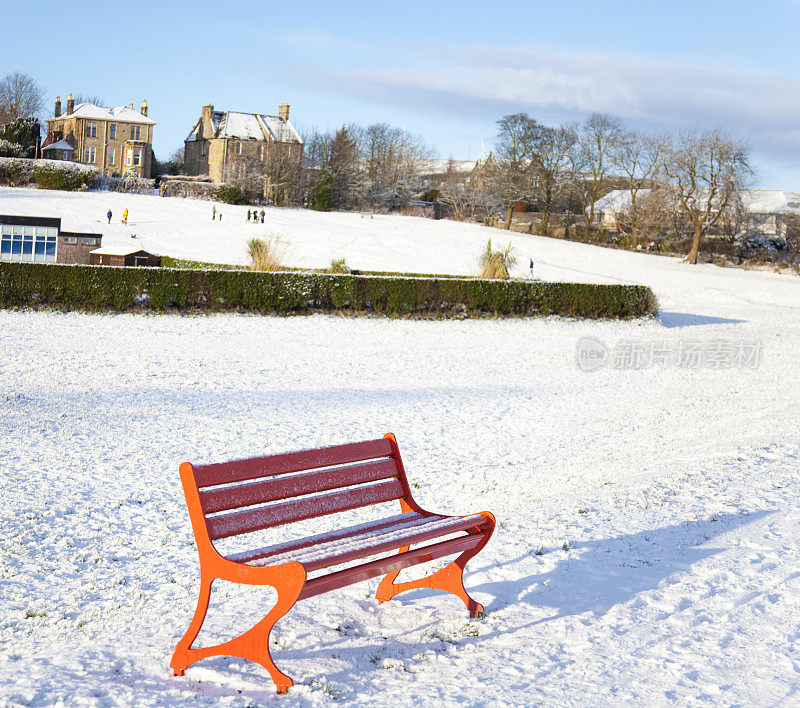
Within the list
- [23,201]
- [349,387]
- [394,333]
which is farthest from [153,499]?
[23,201]

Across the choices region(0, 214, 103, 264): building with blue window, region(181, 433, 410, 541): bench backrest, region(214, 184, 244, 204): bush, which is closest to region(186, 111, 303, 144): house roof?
region(214, 184, 244, 204): bush

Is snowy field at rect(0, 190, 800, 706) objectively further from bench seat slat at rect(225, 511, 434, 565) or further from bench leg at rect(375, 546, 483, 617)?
bench seat slat at rect(225, 511, 434, 565)

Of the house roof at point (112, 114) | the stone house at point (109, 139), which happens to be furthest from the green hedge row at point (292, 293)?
the house roof at point (112, 114)

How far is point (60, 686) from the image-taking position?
3541 mm

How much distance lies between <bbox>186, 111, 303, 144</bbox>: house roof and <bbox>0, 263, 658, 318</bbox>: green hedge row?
57.5 metres

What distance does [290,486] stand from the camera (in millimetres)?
4293

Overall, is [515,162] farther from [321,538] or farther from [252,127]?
[321,538]

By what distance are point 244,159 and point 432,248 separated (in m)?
33.5

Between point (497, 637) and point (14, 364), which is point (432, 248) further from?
point (497, 637)

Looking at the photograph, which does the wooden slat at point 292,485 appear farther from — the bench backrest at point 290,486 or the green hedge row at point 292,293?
the green hedge row at point 292,293

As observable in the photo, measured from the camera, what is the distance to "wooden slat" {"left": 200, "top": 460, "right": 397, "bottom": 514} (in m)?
3.96

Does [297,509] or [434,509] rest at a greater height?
[297,509]

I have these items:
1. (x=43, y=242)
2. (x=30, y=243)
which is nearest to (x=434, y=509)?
(x=43, y=242)

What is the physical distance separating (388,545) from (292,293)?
694 inches
